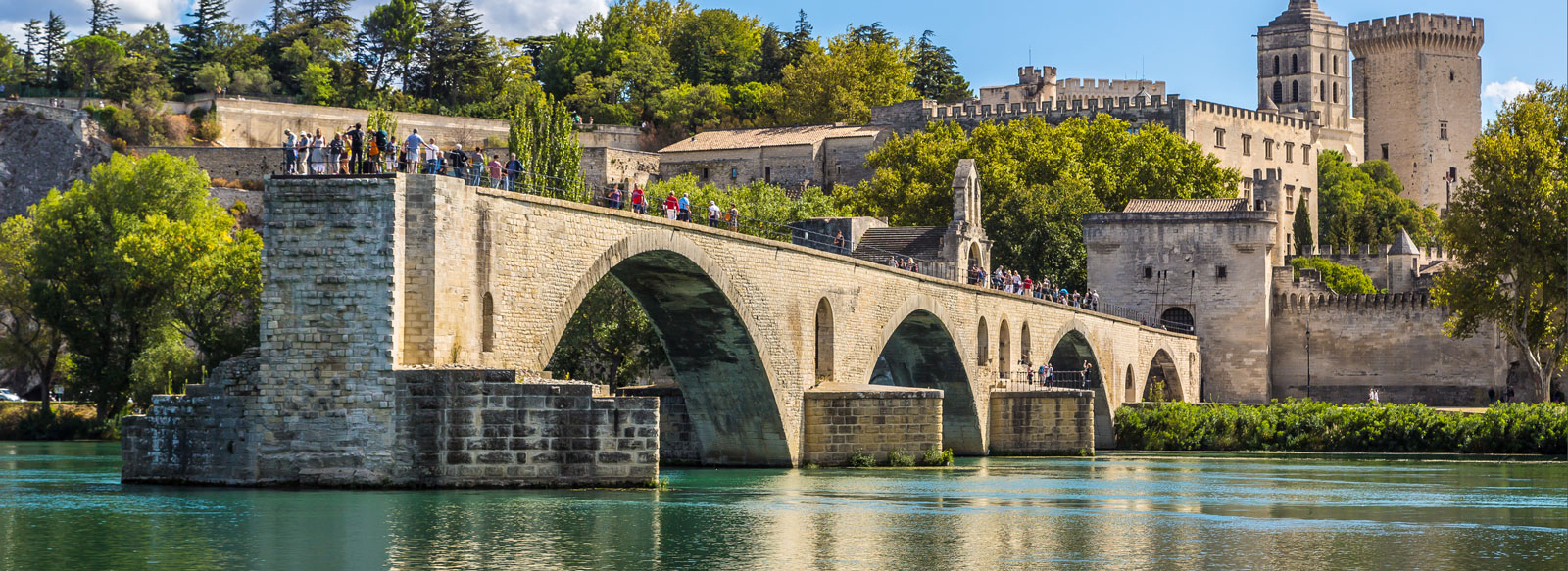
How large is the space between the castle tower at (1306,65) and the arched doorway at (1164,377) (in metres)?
55.0

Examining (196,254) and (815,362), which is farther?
(196,254)

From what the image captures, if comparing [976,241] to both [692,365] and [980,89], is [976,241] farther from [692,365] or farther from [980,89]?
[980,89]

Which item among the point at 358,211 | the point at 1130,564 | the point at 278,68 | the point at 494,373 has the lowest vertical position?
the point at 1130,564

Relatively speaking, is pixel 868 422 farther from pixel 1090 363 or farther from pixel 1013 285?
pixel 1090 363

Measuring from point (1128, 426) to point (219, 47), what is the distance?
63035 millimetres

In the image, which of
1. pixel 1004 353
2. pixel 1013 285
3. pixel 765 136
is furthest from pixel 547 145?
pixel 765 136

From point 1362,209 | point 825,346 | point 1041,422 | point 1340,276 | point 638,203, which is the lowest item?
point 1041,422

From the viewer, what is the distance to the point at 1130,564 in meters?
20.7

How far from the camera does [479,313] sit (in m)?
28.4

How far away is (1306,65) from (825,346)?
84.6 m

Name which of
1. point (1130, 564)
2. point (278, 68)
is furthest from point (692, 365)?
point (278, 68)

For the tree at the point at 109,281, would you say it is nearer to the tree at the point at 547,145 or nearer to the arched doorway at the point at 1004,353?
the tree at the point at 547,145

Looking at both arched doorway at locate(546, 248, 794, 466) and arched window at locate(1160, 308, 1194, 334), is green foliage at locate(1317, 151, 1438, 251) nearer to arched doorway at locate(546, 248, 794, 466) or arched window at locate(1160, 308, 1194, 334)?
arched window at locate(1160, 308, 1194, 334)

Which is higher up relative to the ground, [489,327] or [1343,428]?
[489,327]
